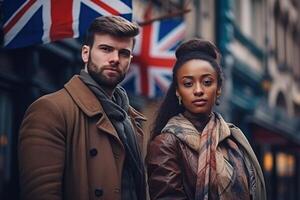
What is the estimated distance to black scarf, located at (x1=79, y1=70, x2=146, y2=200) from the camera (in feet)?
12.9

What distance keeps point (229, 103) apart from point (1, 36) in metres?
11.0

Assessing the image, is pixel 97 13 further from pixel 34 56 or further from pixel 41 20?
pixel 34 56

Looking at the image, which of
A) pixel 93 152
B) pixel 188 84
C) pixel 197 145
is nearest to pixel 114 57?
pixel 188 84

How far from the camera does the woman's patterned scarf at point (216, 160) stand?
3811 millimetres

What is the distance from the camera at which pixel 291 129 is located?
22.3m

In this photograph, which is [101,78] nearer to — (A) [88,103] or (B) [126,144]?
(A) [88,103]

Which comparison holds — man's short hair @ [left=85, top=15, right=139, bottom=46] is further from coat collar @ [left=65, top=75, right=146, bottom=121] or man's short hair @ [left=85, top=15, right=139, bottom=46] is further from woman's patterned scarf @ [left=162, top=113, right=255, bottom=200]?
woman's patterned scarf @ [left=162, top=113, right=255, bottom=200]

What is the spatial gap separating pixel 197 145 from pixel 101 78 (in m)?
0.72

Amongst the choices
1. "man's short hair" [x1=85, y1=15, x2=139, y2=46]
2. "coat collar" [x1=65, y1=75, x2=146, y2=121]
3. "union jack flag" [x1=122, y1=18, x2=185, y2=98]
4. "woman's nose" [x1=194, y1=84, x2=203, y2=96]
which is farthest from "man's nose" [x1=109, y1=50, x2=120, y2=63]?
"union jack flag" [x1=122, y1=18, x2=185, y2=98]

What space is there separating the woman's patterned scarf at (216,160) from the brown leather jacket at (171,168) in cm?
5

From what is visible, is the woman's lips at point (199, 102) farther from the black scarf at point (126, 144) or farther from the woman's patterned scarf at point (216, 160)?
the black scarf at point (126, 144)

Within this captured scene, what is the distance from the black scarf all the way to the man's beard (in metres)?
0.03

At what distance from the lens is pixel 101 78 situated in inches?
156

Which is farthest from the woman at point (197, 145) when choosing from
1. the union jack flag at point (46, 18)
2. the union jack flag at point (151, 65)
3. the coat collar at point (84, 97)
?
the union jack flag at point (151, 65)
